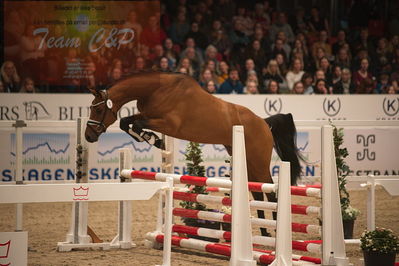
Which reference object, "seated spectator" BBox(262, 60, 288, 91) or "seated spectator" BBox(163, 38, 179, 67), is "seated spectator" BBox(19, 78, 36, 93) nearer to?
"seated spectator" BBox(163, 38, 179, 67)

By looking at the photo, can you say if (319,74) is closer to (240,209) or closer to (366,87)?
(366,87)

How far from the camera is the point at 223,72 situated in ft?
43.1

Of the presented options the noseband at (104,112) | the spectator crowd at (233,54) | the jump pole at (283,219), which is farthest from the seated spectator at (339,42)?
the jump pole at (283,219)

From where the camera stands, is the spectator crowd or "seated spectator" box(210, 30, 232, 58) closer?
the spectator crowd

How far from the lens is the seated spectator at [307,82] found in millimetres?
13031

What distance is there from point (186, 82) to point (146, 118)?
517 mm

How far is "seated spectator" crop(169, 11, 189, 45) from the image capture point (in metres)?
14.3

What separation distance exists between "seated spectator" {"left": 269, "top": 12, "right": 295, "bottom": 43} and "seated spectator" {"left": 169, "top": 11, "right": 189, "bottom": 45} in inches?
67.5

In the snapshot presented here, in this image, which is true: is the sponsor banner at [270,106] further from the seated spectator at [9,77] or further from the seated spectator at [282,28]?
the seated spectator at [282,28]

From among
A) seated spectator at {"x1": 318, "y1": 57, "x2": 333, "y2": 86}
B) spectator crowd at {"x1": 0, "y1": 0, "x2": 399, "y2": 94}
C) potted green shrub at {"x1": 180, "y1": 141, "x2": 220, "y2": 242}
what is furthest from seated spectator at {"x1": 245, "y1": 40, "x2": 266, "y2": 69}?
potted green shrub at {"x1": 180, "y1": 141, "x2": 220, "y2": 242}

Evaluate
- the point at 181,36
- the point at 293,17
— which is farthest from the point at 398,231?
the point at 293,17

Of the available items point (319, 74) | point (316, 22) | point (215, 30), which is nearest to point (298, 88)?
point (319, 74)

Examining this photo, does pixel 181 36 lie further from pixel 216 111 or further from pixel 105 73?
pixel 216 111

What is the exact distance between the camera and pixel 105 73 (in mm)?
12461
